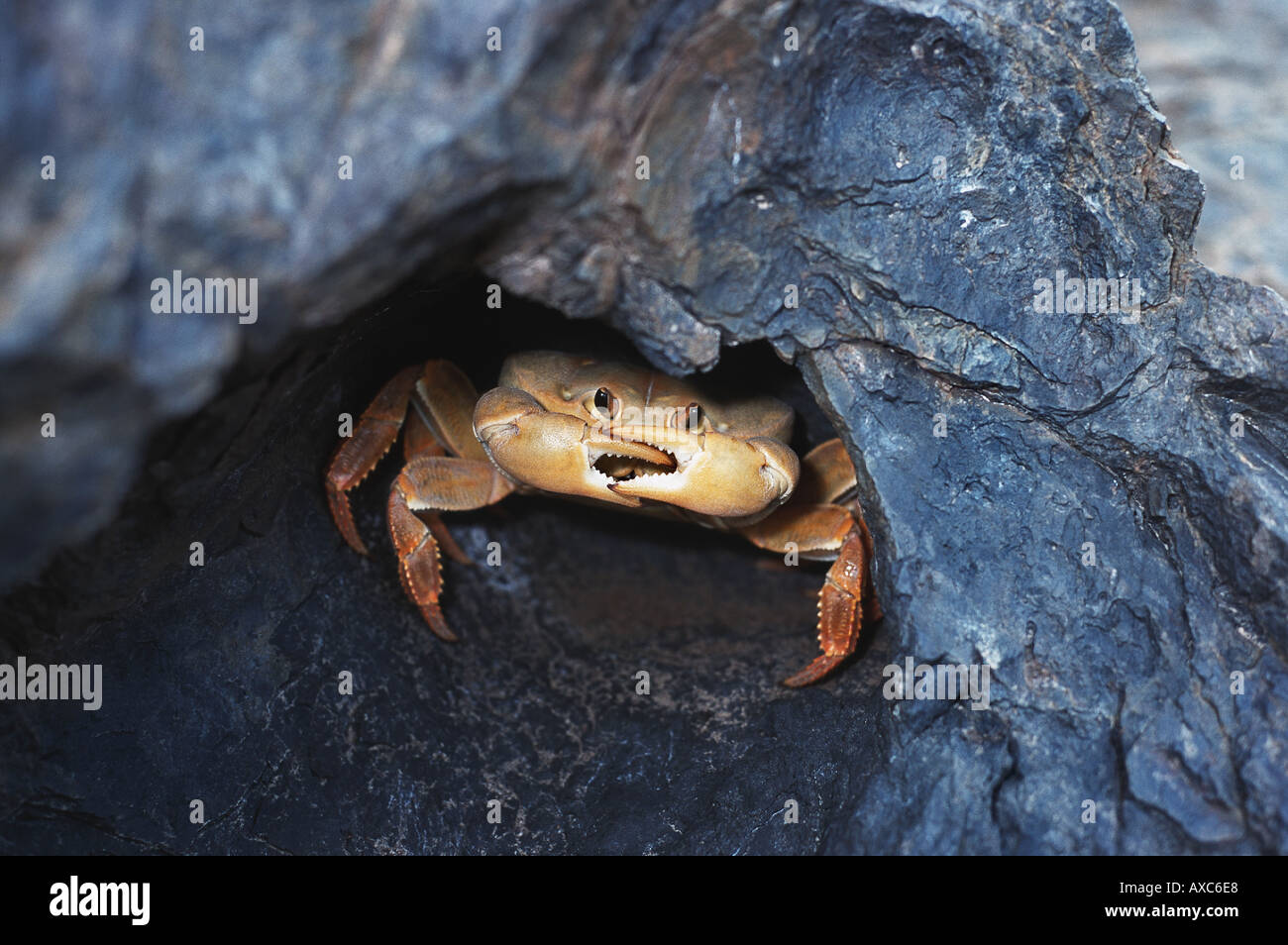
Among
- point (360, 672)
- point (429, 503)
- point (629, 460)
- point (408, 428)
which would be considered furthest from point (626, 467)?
point (360, 672)

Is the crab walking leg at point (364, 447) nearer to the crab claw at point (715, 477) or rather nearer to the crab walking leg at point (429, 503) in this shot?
the crab walking leg at point (429, 503)

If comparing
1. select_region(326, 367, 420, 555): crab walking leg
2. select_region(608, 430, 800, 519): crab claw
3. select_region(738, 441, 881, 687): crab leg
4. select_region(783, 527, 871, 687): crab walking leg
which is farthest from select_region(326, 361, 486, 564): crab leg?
select_region(783, 527, 871, 687): crab walking leg

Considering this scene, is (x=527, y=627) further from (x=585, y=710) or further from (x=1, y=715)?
(x=1, y=715)

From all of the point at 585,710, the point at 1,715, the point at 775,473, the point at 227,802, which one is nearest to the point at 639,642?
the point at 585,710

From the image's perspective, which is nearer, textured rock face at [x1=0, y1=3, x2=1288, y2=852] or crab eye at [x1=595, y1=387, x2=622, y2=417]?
textured rock face at [x1=0, y1=3, x2=1288, y2=852]

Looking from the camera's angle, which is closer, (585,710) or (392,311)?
(392,311)

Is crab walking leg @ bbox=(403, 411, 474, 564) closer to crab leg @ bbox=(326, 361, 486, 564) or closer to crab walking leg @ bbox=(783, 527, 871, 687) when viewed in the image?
crab leg @ bbox=(326, 361, 486, 564)

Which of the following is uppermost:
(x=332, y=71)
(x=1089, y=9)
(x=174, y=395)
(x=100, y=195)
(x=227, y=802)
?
(x=1089, y=9)
